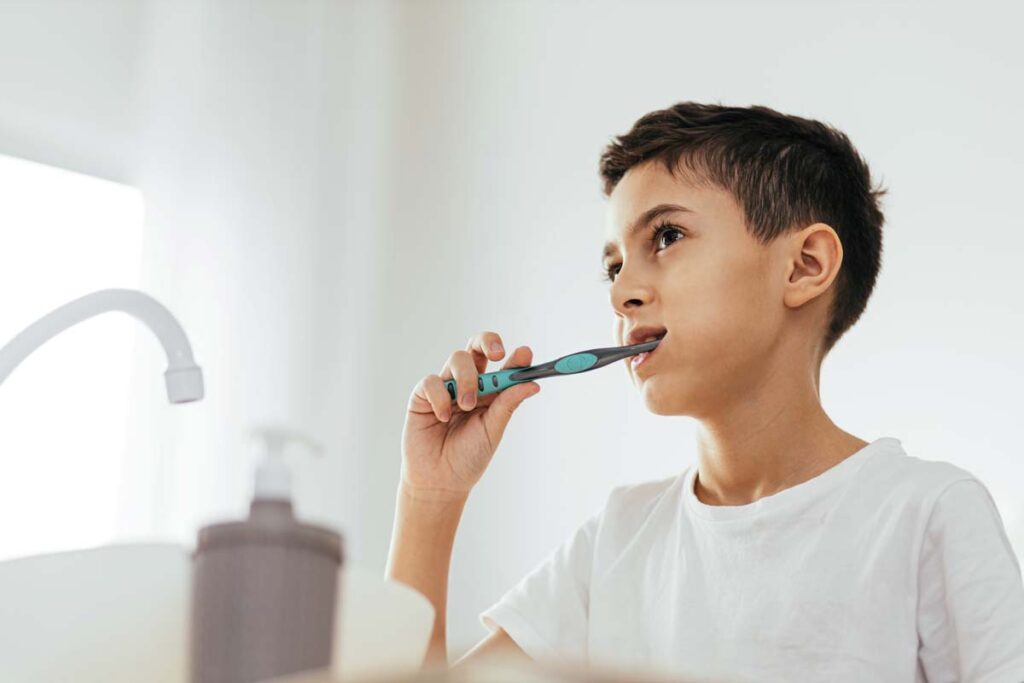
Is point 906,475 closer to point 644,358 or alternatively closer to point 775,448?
point 775,448

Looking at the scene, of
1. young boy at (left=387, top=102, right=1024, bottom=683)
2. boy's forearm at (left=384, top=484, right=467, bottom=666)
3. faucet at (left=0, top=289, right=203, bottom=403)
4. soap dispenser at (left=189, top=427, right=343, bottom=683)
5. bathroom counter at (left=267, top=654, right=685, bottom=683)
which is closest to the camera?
bathroom counter at (left=267, top=654, right=685, bottom=683)

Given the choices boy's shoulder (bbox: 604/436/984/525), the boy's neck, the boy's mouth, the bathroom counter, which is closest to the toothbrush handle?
the boy's mouth

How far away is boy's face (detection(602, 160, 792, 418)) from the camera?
1.14 m

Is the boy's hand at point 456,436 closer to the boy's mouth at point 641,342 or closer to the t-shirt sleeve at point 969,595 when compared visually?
the boy's mouth at point 641,342

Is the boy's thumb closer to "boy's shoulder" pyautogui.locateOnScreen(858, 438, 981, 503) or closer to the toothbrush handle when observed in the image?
the toothbrush handle

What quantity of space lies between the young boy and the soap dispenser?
0.53 meters

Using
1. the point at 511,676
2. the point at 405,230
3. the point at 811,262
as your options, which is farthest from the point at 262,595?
the point at 405,230

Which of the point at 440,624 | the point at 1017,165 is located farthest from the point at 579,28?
the point at 440,624

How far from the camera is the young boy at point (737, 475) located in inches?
41.1

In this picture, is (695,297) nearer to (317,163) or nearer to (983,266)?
(983,266)

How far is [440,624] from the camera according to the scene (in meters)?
1.12

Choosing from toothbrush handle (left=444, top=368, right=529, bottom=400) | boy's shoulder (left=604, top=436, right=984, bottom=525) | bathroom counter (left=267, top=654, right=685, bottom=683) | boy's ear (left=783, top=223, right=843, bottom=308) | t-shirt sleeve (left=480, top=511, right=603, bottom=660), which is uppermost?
boy's ear (left=783, top=223, right=843, bottom=308)

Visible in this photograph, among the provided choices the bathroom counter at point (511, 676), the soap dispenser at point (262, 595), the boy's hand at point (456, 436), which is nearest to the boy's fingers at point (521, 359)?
the boy's hand at point (456, 436)

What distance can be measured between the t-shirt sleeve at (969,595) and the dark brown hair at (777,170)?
31 centimetres
